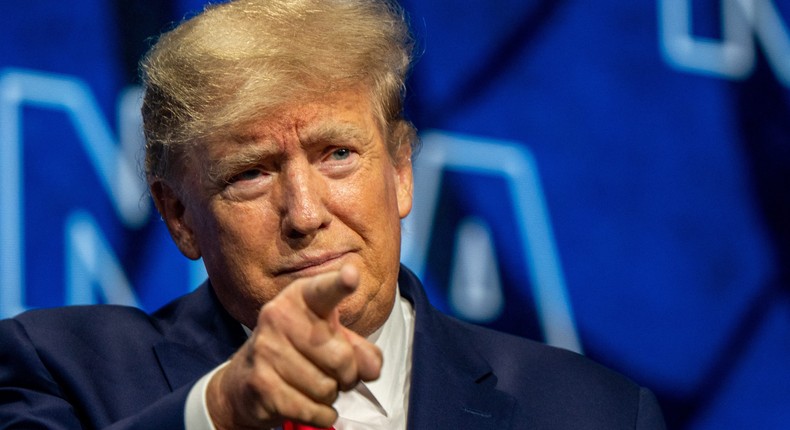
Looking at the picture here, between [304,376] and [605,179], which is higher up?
[304,376]

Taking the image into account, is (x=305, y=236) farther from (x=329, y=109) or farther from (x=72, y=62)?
(x=72, y=62)

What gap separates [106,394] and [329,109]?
0.53 metres

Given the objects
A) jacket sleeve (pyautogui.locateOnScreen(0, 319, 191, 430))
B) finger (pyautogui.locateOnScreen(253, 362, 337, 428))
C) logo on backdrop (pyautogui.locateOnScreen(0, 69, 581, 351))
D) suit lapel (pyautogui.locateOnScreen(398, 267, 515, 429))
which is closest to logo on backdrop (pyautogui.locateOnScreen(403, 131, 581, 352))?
logo on backdrop (pyautogui.locateOnScreen(0, 69, 581, 351))

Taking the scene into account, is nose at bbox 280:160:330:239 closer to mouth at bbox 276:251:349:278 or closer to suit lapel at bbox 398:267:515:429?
mouth at bbox 276:251:349:278

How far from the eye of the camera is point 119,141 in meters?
2.46

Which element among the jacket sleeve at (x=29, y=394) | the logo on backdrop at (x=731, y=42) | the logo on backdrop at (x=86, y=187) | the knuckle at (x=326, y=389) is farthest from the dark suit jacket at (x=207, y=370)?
the logo on backdrop at (x=731, y=42)

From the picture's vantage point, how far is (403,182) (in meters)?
2.02

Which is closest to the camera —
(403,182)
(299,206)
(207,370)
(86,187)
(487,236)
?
(299,206)

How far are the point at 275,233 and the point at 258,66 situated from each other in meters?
0.24

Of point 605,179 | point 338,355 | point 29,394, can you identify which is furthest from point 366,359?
point 605,179

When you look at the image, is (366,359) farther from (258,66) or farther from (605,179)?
(605,179)

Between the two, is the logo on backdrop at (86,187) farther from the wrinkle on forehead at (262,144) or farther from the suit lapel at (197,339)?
the wrinkle on forehead at (262,144)

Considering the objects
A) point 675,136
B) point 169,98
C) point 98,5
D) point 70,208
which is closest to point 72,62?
point 98,5

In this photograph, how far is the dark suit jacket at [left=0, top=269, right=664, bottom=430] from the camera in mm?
1793
